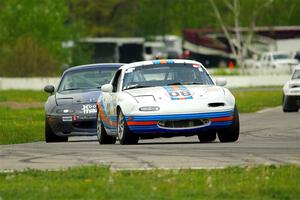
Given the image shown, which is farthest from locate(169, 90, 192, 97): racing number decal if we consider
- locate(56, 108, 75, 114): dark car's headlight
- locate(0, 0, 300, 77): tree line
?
locate(0, 0, 300, 77): tree line

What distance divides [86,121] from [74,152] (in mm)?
5761

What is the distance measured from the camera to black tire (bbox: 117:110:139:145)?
18.3 meters

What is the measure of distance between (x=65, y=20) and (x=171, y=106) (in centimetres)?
7750

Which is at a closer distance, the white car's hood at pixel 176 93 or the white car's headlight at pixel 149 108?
the white car's headlight at pixel 149 108

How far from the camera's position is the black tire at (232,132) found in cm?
1845

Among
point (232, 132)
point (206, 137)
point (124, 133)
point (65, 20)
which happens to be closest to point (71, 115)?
point (206, 137)

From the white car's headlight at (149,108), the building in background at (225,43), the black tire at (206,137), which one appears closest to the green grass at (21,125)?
the black tire at (206,137)

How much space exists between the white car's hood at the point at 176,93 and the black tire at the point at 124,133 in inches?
15.8

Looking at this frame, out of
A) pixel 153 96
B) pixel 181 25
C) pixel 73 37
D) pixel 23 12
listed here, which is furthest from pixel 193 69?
pixel 181 25

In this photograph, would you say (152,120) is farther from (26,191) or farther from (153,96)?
(26,191)

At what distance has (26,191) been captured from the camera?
11234 mm

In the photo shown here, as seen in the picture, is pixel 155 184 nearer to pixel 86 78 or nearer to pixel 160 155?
pixel 160 155

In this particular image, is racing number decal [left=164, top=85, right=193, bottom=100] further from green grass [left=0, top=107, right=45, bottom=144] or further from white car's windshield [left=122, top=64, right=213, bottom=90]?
green grass [left=0, top=107, right=45, bottom=144]

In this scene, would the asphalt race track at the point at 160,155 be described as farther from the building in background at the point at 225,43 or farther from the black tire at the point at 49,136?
the building in background at the point at 225,43
